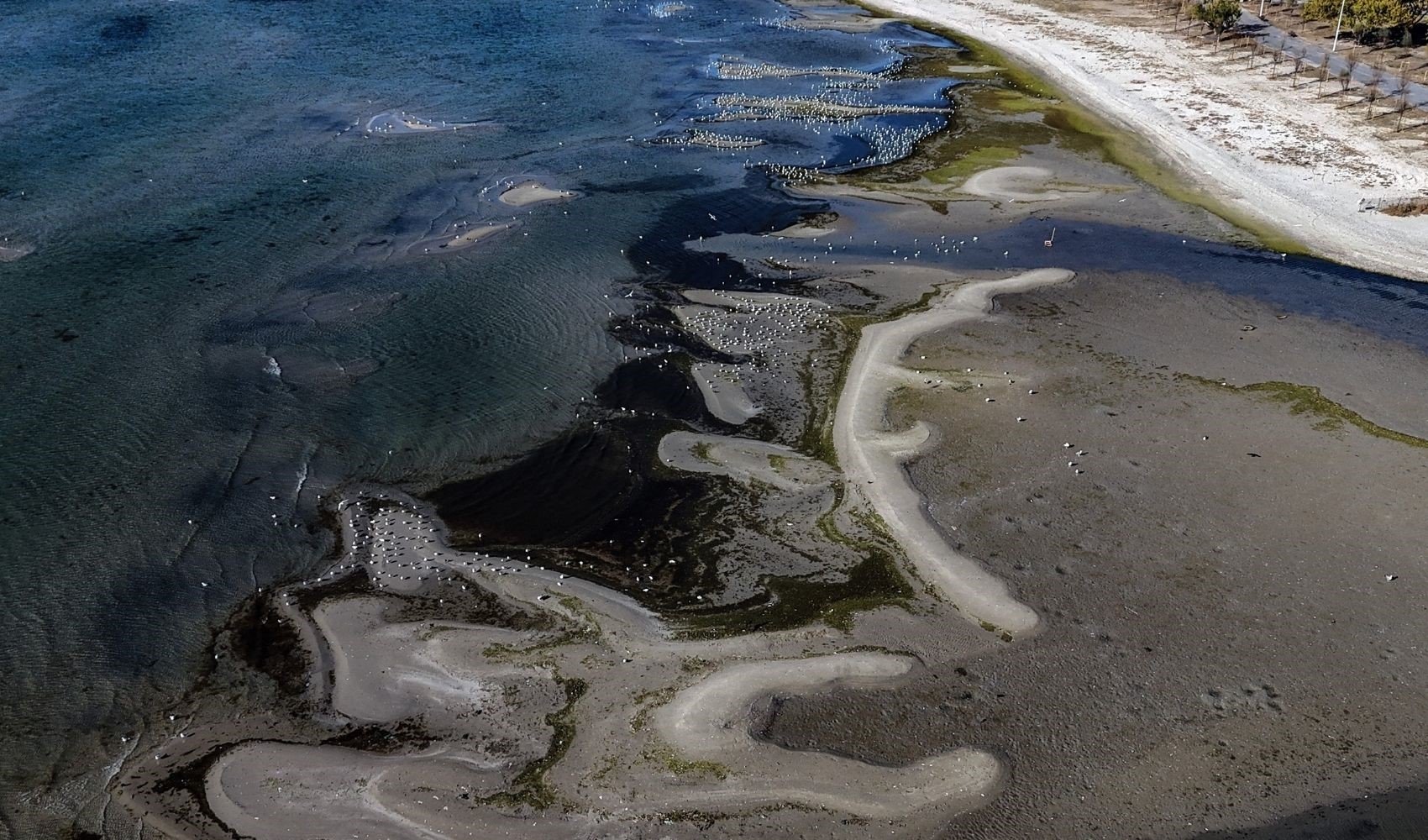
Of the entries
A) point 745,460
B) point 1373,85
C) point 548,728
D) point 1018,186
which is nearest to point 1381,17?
point 1373,85

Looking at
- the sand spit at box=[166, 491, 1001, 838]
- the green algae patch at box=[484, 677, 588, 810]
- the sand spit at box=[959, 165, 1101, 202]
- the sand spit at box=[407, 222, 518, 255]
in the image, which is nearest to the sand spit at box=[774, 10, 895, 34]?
the sand spit at box=[959, 165, 1101, 202]

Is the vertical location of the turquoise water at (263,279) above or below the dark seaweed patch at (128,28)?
below

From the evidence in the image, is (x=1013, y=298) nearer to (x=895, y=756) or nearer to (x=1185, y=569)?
(x=1185, y=569)

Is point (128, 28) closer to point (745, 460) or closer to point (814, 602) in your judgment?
point (745, 460)

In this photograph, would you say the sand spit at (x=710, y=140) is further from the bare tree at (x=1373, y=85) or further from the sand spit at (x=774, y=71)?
the bare tree at (x=1373, y=85)

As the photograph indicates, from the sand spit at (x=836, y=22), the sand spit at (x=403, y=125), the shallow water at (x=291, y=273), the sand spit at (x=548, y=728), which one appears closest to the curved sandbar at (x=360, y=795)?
the sand spit at (x=548, y=728)

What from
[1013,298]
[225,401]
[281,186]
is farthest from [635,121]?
[225,401]
